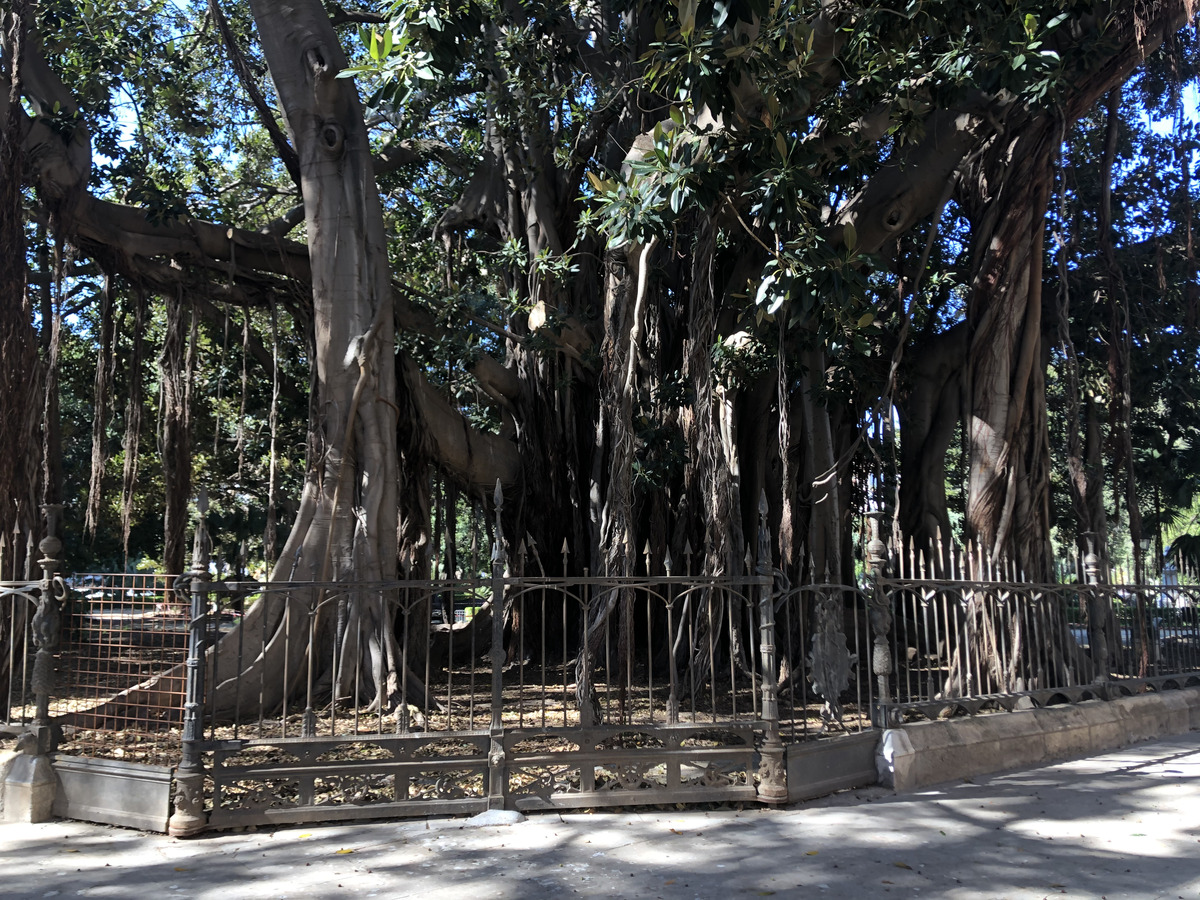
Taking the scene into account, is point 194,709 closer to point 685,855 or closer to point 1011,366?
point 685,855

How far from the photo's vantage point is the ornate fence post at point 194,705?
4.96m

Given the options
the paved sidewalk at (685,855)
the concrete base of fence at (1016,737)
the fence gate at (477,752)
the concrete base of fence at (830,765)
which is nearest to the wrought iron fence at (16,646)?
the paved sidewalk at (685,855)

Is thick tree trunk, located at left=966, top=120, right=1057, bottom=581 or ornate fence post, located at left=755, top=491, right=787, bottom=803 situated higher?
thick tree trunk, located at left=966, top=120, right=1057, bottom=581

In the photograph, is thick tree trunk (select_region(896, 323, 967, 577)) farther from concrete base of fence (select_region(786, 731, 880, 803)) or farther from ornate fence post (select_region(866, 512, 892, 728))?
concrete base of fence (select_region(786, 731, 880, 803))

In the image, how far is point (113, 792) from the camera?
519cm

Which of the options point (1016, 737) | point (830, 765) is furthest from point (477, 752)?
point (1016, 737)

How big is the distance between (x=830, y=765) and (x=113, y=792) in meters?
4.30

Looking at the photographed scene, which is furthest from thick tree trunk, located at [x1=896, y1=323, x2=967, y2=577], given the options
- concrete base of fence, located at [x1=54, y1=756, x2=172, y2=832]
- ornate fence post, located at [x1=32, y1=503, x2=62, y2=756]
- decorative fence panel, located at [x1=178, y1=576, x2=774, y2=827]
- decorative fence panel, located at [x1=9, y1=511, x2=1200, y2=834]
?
ornate fence post, located at [x1=32, y1=503, x2=62, y2=756]

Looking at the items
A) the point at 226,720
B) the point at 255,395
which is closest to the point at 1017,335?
the point at 226,720

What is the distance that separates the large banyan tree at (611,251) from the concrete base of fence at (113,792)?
1.19m

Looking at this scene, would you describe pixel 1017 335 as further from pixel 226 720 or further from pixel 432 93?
pixel 226 720

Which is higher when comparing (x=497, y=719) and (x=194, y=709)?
(x=194, y=709)

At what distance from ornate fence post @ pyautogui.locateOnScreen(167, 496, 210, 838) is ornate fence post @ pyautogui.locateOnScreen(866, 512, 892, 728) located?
4208 mm

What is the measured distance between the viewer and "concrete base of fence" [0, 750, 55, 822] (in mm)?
5254
